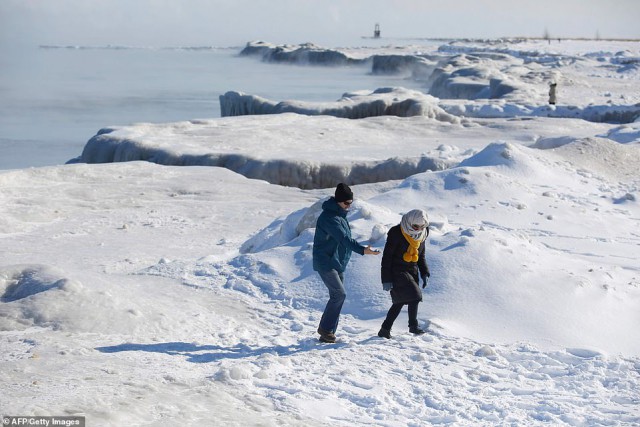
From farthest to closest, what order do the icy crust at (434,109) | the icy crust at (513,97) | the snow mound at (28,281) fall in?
the icy crust at (513,97), the icy crust at (434,109), the snow mound at (28,281)

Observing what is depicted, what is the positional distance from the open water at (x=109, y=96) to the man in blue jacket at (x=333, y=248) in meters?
22.2

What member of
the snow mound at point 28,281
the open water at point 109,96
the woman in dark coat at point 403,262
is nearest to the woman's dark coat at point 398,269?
the woman in dark coat at point 403,262

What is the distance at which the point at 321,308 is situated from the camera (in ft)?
23.5

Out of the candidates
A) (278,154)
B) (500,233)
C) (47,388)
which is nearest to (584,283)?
(500,233)

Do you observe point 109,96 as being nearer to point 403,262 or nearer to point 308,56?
point 308,56

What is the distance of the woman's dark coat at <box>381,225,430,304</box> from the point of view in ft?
20.0

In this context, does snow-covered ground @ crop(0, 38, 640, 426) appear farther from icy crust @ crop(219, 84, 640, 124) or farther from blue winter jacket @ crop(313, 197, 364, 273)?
icy crust @ crop(219, 84, 640, 124)

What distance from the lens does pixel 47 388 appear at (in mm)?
4914

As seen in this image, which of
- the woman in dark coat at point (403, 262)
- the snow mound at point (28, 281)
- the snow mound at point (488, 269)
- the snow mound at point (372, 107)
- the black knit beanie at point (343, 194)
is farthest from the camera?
the snow mound at point (372, 107)

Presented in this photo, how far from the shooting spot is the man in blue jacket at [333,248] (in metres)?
5.88

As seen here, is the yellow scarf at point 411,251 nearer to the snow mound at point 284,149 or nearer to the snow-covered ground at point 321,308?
the snow-covered ground at point 321,308

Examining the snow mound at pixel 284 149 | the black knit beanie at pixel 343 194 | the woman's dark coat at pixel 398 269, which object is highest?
the black knit beanie at pixel 343 194

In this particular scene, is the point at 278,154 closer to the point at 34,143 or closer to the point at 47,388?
the point at 47,388

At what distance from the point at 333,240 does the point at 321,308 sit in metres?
1.26
